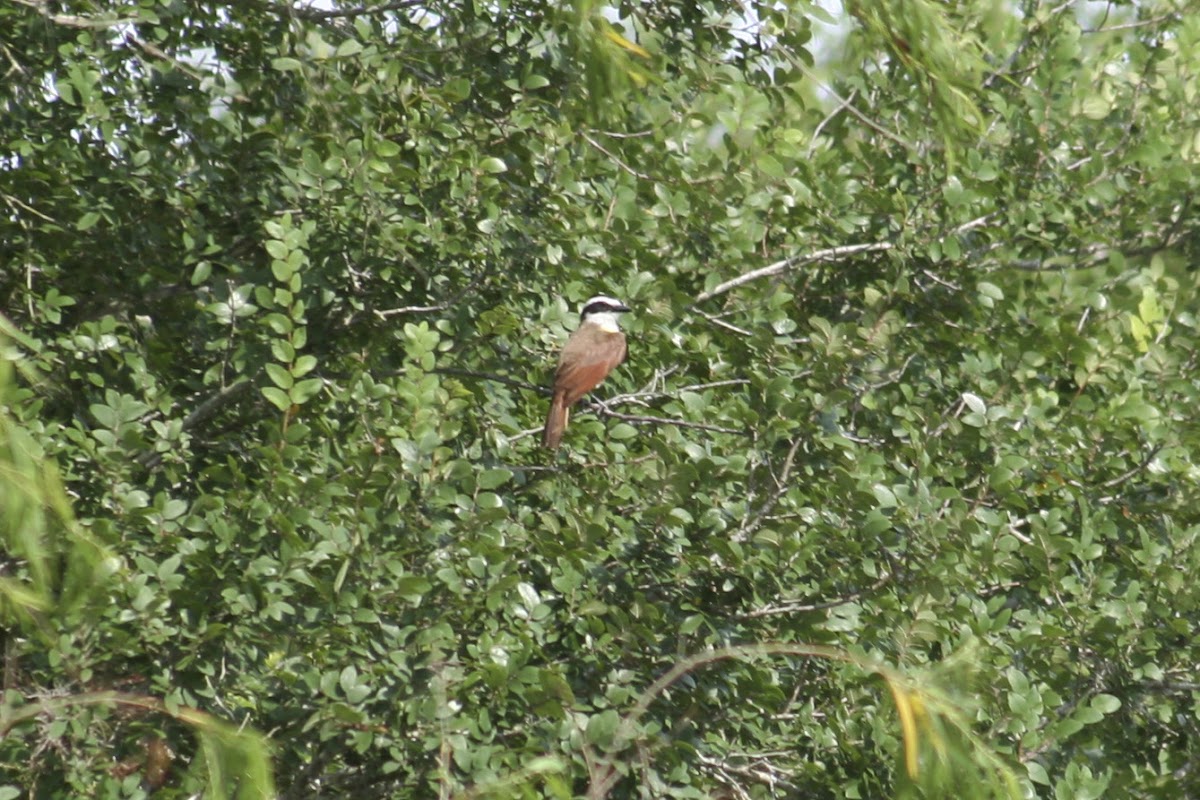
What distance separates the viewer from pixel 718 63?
5.39 metres

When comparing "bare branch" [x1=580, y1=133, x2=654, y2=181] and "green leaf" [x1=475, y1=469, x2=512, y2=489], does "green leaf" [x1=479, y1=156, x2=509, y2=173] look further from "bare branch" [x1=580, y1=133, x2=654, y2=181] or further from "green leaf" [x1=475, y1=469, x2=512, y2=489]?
"green leaf" [x1=475, y1=469, x2=512, y2=489]

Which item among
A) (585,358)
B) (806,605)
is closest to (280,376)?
(585,358)

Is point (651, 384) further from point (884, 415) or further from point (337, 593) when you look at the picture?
point (337, 593)

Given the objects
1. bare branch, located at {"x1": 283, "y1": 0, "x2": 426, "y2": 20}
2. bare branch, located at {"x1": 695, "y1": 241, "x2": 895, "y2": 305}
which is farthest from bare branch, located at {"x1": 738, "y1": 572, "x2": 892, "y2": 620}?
bare branch, located at {"x1": 283, "y1": 0, "x2": 426, "y2": 20}

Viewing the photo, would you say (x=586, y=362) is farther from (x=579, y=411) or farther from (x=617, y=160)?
(x=617, y=160)

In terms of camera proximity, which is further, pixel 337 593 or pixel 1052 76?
pixel 1052 76

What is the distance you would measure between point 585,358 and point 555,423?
0.28 metres

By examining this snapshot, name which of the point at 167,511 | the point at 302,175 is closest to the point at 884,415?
the point at 302,175

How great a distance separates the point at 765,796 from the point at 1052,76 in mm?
3143

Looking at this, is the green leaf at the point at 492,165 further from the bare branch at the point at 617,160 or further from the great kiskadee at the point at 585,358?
the great kiskadee at the point at 585,358

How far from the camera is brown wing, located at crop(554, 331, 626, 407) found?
202 inches

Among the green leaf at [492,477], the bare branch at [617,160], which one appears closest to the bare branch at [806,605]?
the green leaf at [492,477]

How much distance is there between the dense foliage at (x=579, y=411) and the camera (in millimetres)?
3938

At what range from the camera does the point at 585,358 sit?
528cm
